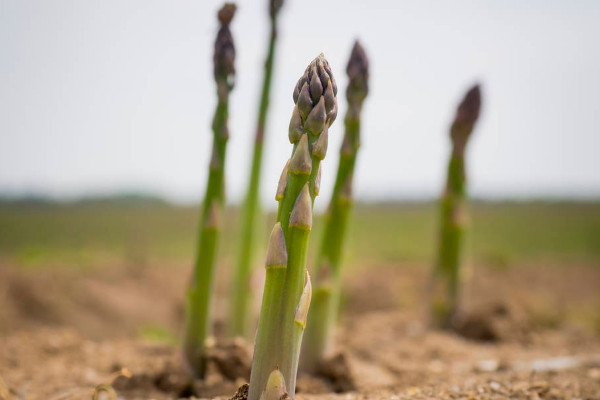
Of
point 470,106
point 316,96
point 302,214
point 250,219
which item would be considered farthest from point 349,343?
point 316,96

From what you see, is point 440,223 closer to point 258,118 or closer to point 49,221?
point 258,118

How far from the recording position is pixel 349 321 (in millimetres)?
7324

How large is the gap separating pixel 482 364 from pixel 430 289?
165 centimetres

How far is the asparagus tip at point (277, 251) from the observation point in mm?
2328

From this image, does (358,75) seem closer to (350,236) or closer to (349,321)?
(349,321)

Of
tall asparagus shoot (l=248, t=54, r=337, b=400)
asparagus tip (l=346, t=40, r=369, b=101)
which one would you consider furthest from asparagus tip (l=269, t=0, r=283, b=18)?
tall asparagus shoot (l=248, t=54, r=337, b=400)

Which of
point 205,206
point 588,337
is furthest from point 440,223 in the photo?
point 205,206

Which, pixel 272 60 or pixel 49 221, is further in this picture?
pixel 49 221

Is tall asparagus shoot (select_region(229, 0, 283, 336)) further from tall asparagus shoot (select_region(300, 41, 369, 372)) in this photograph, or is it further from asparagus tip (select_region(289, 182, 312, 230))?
asparagus tip (select_region(289, 182, 312, 230))

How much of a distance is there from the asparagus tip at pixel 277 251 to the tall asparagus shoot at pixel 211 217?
4.34ft

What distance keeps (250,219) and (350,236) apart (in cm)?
1121

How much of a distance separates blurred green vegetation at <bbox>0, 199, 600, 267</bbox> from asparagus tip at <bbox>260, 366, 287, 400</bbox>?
6760 mm

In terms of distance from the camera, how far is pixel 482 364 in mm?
4672

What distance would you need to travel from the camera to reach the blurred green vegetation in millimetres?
12625
